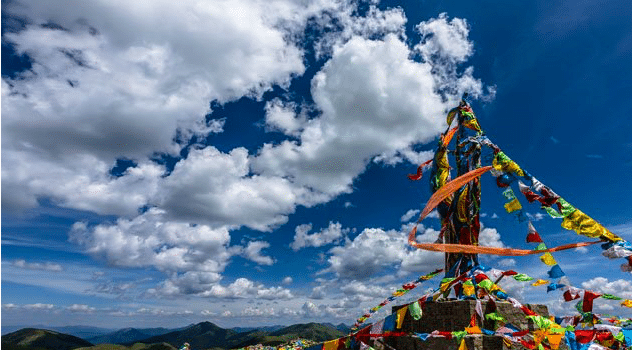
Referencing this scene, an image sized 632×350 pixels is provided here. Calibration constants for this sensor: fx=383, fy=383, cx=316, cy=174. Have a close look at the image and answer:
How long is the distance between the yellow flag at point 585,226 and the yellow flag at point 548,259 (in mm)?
1619

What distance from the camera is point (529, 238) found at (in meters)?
12.8

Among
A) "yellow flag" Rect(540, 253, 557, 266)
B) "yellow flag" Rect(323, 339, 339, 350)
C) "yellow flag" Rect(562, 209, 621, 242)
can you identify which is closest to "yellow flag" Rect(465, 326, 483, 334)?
"yellow flag" Rect(540, 253, 557, 266)

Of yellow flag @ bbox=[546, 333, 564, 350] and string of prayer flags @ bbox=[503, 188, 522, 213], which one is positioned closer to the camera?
yellow flag @ bbox=[546, 333, 564, 350]

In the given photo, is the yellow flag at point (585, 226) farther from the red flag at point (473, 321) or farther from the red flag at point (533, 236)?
the red flag at point (473, 321)

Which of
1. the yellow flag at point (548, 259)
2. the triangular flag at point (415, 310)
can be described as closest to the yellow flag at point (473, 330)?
the triangular flag at point (415, 310)

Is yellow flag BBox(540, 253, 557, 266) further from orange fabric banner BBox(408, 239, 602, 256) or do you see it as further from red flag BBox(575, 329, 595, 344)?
→ red flag BBox(575, 329, 595, 344)

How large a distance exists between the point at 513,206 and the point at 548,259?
7.48 ft

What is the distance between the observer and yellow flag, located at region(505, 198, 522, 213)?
13.7 m

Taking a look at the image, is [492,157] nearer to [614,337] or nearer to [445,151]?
[445,151]

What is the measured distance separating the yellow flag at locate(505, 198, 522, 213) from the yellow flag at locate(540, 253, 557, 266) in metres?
2.00

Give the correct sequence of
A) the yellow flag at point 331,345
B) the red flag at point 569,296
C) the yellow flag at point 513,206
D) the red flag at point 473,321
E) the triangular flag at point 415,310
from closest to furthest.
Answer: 1. the red flag at point 569,296
2. the yellow flag at point 331,345
3. the triangular flag at point 415,310
4. the yellow flag at point 513,206
5. the red flag at point 473,321

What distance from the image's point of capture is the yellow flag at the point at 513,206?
13.7 metres

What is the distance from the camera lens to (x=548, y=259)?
39.6 feet

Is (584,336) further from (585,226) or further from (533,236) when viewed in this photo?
(585,226)
